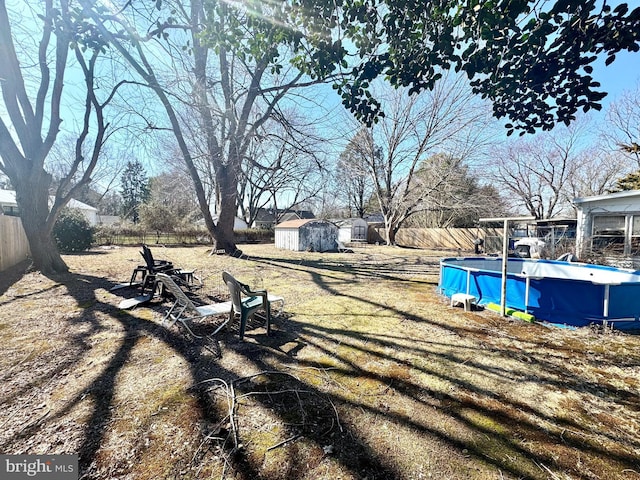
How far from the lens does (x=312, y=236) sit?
19812 mm

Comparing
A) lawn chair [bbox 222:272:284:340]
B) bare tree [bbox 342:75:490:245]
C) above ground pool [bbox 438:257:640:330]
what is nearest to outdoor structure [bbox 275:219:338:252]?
bare tree [bbox 342:75:490:245]

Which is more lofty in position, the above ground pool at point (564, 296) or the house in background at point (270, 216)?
A: the house in background at point (270, 216)

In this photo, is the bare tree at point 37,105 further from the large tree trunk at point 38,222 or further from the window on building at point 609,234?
the window on building at point 609,234

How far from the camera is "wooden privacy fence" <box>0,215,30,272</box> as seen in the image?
9.11 meters

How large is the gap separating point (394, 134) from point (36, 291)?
74.5ft

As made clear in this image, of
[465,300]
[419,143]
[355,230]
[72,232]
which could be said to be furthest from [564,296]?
[355,230]

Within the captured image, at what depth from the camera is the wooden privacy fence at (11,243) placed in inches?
359

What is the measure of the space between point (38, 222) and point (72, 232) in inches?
366

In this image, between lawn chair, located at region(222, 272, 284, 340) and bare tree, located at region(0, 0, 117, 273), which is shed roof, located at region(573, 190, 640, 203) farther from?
bare tree, located at region(0, 0, 117, 273)

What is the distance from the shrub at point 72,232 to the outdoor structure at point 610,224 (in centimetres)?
2465

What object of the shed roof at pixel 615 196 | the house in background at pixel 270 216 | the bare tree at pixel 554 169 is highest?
the bare tree at pixel 554 169

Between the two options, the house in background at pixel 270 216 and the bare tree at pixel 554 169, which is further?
the house in background at pixel 270 216

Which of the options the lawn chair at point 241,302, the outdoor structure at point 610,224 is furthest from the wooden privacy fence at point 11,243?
the outdoor structure at point 610,224

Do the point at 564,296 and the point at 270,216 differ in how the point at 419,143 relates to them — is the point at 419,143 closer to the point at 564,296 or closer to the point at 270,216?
the point at 564,296
